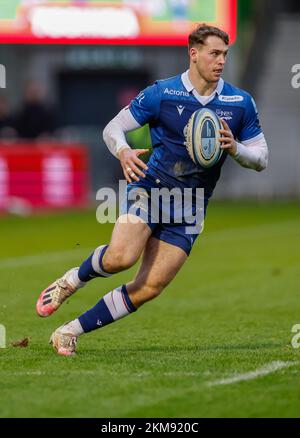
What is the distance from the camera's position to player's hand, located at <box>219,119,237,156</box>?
7.61 m

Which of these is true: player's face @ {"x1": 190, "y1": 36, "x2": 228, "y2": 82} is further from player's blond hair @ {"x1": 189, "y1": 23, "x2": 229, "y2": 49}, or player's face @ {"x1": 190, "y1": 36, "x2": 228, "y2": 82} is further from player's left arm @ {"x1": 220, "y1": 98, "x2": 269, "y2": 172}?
player's left arm @ {"x1": 220, "y1": 98, "x2": 269, "y2": 172}

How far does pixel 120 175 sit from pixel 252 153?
17989 mm

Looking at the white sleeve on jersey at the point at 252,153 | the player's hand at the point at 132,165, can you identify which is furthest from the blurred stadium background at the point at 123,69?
the player's hand at the point at 132,165

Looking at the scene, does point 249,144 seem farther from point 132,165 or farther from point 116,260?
point 116,260

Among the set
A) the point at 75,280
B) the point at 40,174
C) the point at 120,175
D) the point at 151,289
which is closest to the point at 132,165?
the point at 151,289

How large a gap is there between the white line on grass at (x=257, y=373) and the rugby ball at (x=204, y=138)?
1.27 meters

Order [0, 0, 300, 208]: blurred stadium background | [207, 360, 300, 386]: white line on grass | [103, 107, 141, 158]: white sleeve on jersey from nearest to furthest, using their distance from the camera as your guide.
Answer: [207, 360, 300, 386]: white line on grass < [103, 107, 141, 158]: white sleeve on jersey < [0, 0, 300, 208]: blurred stadium background

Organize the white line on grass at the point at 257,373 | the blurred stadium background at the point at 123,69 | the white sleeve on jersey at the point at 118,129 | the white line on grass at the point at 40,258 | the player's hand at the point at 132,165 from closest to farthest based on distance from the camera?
the white line on grass at the point at 257,373 → the player's hand at the point at 132,165 → the white sleeve on jersey at the point at 118,129 → the white line on grass at the point at 40,258 → the blurred stadium background at the point at 123,69

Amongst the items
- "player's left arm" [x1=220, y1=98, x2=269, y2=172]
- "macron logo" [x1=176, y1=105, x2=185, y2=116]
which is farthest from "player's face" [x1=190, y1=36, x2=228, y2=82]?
"player's left arm" [x1=220, y1=98, x2=269, y2=172]

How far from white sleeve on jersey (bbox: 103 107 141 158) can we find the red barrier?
45.1 feet

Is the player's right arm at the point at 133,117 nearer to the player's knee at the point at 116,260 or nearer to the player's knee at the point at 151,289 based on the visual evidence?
the player's knee at the point at 116,260

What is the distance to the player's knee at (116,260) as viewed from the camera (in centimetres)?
768

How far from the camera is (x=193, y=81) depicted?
792 centimetres
